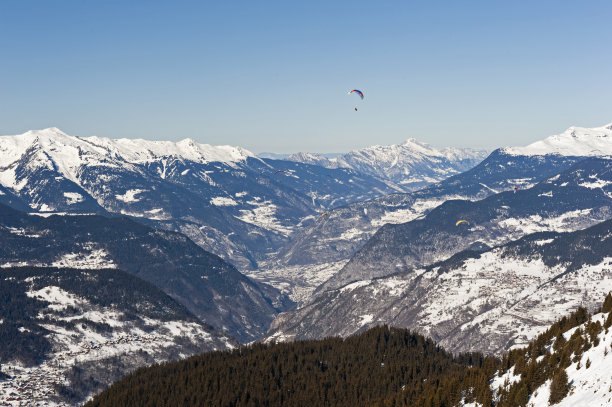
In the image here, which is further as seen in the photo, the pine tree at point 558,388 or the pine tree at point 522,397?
the pine tree at point 522,397

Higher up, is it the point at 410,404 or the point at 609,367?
the point at 609,367

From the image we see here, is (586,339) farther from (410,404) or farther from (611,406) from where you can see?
(410,404)

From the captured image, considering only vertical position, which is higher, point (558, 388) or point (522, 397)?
point (558, 388)

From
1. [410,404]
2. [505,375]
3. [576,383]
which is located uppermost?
[576,383]

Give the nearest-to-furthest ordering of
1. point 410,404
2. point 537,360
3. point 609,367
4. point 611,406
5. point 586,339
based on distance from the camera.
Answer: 1. point 611,406
2. point 609,367
3. point 586,339
4. point 537,360
5. point 410,404

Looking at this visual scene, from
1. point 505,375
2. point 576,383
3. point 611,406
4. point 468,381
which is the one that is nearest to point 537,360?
point 505,375

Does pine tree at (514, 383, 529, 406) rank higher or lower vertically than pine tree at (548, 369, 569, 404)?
lower

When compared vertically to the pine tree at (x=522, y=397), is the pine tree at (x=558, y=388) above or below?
above

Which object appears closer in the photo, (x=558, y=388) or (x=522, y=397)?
(x=558, y=388)
